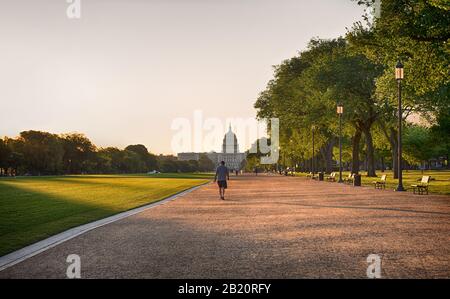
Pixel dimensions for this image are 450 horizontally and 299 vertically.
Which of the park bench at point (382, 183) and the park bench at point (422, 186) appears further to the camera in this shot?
the park bench at point (382, 183)

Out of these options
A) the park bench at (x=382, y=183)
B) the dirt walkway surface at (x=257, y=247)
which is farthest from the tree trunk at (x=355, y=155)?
the dirt walkway surface at (x=257, y=247)

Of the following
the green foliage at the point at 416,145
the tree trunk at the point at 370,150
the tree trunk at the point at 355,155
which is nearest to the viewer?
the tree trunk at the point at 370,150

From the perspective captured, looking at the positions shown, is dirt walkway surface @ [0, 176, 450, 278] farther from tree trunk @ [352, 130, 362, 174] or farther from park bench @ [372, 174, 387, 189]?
tree trunk @ [352, 130, 362, 174]

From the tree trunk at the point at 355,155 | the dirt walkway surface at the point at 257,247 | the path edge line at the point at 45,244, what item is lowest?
the path edge line at the point at 45,244

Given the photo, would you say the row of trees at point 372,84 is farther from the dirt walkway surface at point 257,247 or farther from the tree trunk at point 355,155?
the dirt walkway surface at point 257,247

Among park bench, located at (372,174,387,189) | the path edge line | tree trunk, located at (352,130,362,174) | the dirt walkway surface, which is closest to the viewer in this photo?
the dirt walkway surface

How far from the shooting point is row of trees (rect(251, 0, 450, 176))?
25.9 m

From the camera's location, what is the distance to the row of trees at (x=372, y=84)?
85.1ft

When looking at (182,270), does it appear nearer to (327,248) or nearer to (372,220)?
(327,248)

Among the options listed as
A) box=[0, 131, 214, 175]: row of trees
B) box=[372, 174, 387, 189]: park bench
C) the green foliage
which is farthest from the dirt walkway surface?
box=[0, 131, 214, 175]: row of trees

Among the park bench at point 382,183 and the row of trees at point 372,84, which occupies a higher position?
the row of trees at point 372,84

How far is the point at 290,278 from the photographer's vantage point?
721 centimetres

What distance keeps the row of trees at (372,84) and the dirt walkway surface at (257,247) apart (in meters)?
11.1

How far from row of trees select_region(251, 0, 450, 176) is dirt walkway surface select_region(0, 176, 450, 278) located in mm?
11051
